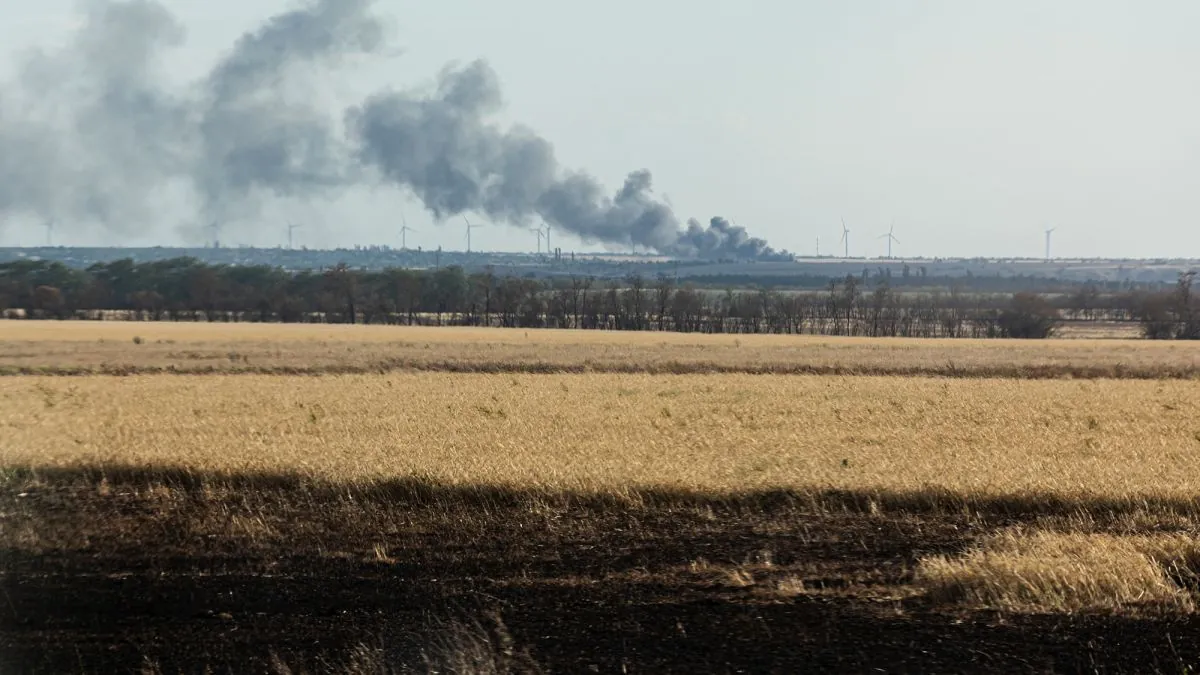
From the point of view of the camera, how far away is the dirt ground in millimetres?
10523

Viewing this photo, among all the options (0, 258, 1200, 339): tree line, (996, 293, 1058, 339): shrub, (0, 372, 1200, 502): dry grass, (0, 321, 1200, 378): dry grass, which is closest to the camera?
(0, 372, 1200, 502): dry grass

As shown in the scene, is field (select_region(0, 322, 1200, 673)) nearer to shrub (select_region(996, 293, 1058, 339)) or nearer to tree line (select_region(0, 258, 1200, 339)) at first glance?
shrub (select_region(996, 293, 1058, 339))

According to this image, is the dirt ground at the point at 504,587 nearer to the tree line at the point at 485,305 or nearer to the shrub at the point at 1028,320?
the shrub at the point at 1028,320

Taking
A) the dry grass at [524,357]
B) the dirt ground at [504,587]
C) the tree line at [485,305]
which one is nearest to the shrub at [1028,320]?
→ the tree line at [485,305]

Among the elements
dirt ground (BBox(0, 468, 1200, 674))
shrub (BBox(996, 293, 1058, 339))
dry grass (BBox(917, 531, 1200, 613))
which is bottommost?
shrub (BBox(996, 293, 1058, 339))

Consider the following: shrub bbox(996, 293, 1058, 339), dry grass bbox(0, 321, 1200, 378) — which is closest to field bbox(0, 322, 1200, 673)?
dry grass bbox(0, 321, 1200, 378)

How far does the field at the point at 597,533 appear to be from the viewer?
1088 cm

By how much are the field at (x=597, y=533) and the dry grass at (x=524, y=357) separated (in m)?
15.7

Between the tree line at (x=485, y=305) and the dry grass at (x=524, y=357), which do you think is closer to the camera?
the dry grass at (x=524, y=357)

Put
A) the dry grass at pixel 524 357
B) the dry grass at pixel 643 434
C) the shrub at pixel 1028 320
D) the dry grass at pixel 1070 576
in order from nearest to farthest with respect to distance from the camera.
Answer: the dry grass at pixel 1070 576 < the dry grass at pixel 643 434 < the dry grass at pixel 524 357 < the shrub at pixel 1028 320

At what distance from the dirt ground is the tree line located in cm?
9747

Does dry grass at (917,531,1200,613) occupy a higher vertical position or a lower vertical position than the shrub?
higher

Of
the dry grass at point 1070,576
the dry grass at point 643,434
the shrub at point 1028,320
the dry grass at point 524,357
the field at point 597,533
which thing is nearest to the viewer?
the field at point 597,533

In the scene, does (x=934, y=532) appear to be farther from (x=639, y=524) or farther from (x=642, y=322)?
(x=642, y=322)
